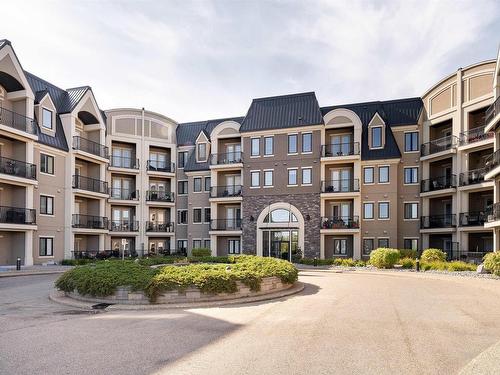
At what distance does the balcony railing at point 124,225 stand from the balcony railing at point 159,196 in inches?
113

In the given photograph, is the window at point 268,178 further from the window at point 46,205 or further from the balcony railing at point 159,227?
the window at point 46,205

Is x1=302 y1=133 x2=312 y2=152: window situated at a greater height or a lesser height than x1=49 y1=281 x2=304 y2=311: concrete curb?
greater

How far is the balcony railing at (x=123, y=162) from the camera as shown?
39.4 m

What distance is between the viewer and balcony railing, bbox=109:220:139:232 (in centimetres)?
3900

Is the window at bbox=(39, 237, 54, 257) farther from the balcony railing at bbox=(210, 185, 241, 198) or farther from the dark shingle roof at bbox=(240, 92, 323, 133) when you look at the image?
the dark shingle roof at bbox=(240, 92, 323, 133)

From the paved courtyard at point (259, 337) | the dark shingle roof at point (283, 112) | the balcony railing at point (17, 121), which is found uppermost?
the dark shingle roof at point (283, 112)

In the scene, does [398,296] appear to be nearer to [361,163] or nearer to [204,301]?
[204,301]

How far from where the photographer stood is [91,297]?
1270 centimetres

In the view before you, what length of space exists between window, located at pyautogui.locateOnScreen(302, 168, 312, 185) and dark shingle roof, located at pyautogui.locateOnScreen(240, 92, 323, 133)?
162 inches

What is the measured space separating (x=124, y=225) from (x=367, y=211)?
76.5 feet

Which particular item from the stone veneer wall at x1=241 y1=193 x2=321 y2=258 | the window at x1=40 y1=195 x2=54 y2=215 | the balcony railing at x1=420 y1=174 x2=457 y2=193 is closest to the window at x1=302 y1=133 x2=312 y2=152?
the stone veneer wall at x1=241 y1=193 x2=321 y2=258

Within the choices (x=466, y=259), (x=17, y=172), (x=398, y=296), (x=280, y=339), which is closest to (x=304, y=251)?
(x=466, y=259)

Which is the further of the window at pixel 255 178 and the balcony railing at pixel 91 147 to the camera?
the window at pixel 255 178

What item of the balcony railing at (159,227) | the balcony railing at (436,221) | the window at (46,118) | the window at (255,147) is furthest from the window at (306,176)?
the window at (46,118)
